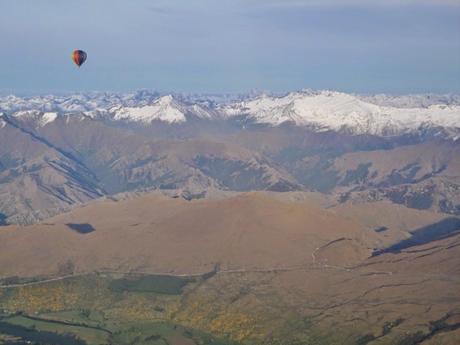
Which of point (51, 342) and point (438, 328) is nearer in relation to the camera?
point (438, 328)

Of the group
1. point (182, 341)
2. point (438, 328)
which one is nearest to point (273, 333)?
point (182, 341)

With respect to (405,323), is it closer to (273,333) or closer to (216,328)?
(273,333)

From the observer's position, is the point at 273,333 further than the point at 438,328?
Yes

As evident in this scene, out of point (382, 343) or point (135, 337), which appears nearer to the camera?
point (382, 343)

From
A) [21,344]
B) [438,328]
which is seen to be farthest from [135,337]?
[438,328]

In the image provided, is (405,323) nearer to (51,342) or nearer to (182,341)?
(182,341)

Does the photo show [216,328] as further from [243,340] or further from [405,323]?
[405,323]

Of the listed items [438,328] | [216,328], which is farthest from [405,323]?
[216,328]
